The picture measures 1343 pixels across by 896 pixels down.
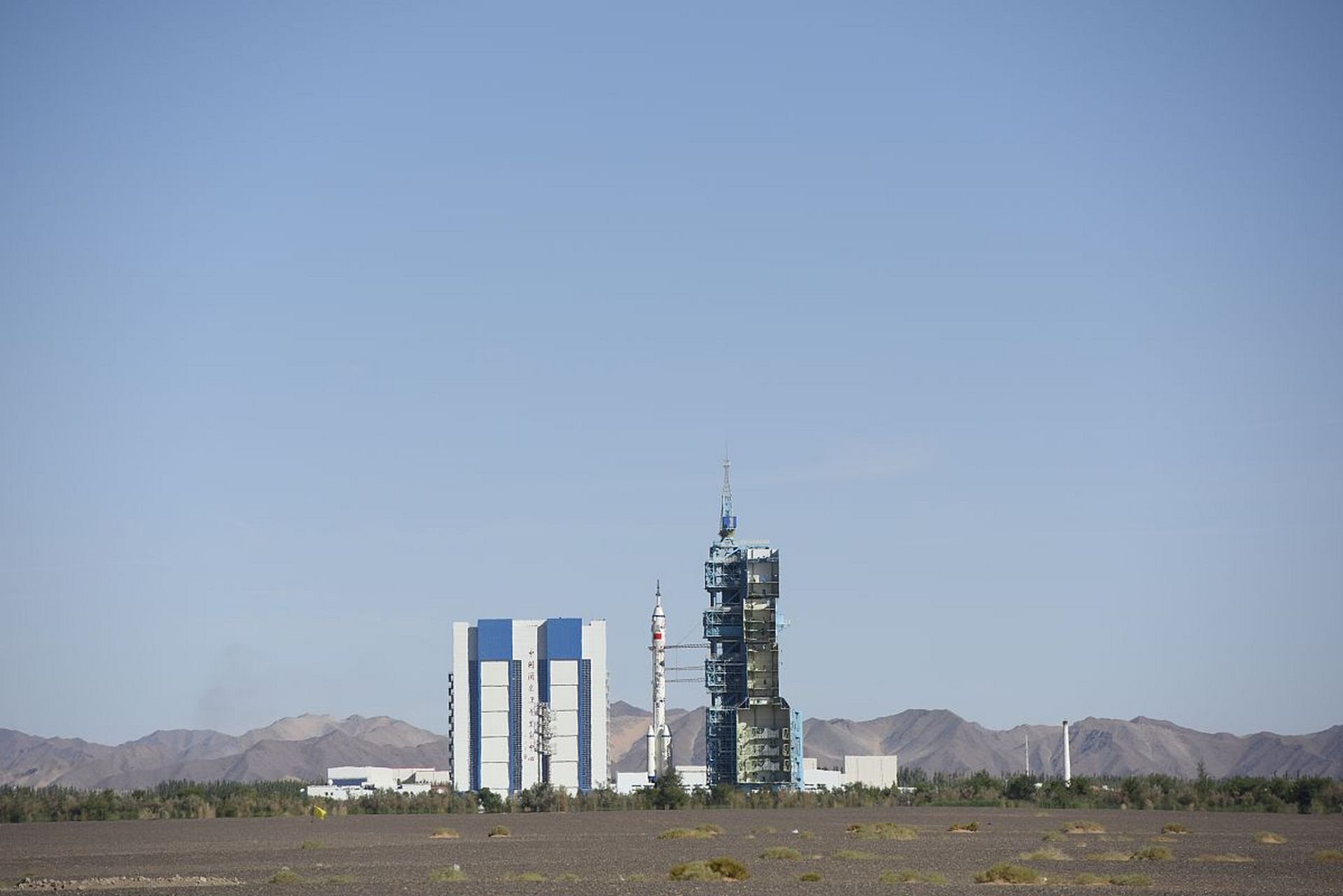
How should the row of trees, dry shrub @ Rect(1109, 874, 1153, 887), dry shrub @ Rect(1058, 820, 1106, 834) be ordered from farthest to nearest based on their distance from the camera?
the row of trees
dry shrub @ Rect(1058, 820, 1106, 834)
dry shrub @ Rect(1109, 874, 1153, 887)

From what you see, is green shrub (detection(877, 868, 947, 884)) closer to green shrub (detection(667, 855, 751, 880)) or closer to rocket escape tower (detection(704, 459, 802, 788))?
green shrub (detection(667, 855, 751, 880))

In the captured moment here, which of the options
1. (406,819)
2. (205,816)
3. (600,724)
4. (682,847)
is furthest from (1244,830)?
(600,724)

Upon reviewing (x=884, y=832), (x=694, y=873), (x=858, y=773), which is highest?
(x=694, y=873)

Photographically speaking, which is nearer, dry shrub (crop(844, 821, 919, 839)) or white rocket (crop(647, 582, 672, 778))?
dry shrub (crop(844, 821, 919, 839))

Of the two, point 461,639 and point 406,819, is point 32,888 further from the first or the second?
point 461,639

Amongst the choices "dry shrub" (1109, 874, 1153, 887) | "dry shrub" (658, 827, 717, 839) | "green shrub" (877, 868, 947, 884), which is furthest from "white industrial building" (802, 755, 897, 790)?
"dry shrub" (1109, 874, 1153, 887)

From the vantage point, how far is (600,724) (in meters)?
138

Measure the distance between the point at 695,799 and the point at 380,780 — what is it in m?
47.0

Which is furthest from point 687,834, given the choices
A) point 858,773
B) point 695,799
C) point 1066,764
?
point 858,773

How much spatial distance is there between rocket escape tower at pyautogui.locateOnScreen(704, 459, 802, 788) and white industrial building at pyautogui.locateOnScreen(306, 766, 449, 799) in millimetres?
27527

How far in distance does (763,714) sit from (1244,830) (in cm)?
4681

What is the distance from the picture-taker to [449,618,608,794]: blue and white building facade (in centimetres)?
13662

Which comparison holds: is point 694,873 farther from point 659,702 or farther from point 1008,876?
point 659,702

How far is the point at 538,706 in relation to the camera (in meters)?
137
